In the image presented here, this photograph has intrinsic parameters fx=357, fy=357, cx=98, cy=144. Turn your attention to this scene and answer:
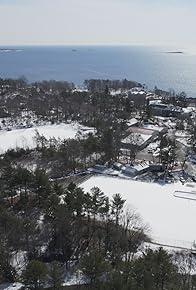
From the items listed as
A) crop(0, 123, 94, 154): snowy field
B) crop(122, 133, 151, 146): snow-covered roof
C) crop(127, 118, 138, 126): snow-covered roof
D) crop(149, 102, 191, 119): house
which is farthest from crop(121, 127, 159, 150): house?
Answer: crop(149, 102, 191, 119): house

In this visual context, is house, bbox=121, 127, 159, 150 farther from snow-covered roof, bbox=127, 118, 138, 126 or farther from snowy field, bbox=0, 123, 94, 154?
snowy field, bbox=0, 123, 94, 154

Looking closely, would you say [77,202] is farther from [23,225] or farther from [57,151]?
[57,151]

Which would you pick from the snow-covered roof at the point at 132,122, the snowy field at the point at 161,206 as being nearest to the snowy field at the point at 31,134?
the snow-covered roof at the point at 132,122

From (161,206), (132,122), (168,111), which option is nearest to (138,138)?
(132,122)

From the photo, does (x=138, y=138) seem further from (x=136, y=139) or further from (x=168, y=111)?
(x=168, y=111)

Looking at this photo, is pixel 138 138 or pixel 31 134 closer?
pixel 138 138
